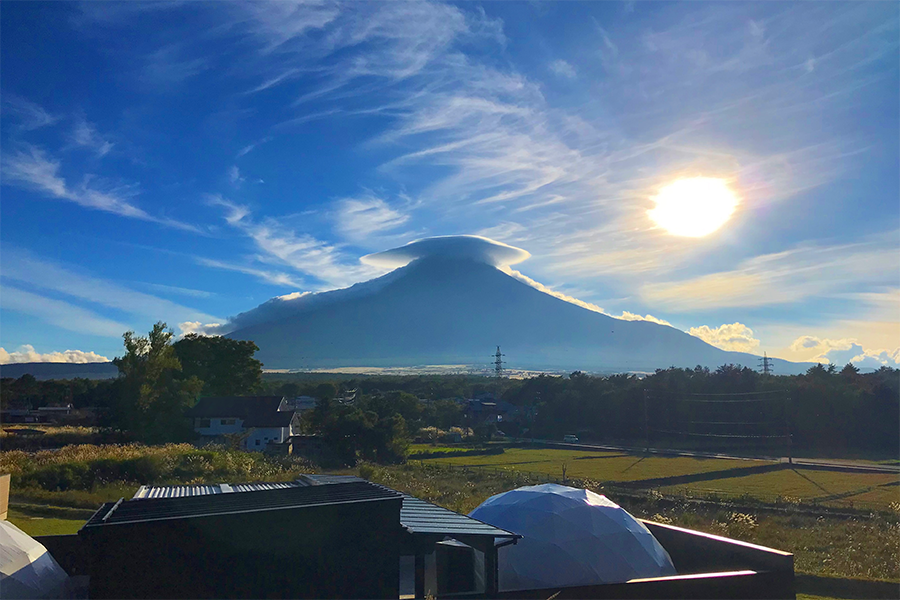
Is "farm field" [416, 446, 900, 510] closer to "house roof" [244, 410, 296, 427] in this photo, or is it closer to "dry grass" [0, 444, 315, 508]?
"house roof" [244, 410, 296, 427]

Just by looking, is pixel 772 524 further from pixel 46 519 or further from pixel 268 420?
pixel 268 420

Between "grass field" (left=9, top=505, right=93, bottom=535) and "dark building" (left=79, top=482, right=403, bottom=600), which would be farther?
"grass field" (left=9, top=505, right=93, bottom=535)

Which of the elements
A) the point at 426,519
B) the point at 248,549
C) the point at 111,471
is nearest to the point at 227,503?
the point at 248,549

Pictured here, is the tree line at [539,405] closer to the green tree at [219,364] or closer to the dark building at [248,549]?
the green tree at [219,364]

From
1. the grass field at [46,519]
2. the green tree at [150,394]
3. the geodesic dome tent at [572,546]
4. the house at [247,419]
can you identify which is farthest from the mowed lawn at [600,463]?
the grass field at [46,519]

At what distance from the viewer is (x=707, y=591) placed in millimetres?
9523

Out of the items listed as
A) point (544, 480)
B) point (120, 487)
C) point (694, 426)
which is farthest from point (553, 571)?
point (694, 426)

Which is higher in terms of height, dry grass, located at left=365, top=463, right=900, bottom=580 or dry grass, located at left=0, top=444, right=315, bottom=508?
dry grass, located at left=0, top=444, right=315, bottom=508

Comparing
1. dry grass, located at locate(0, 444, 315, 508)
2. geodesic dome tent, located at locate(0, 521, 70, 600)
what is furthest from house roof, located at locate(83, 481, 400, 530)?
dry grass, located at locate(0, 444, 315, 508)

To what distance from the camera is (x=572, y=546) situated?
11.7 meters

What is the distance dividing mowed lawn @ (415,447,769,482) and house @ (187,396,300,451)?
36.5 ft

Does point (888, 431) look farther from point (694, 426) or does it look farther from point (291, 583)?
point (291, 583)

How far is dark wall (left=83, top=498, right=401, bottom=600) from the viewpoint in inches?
261

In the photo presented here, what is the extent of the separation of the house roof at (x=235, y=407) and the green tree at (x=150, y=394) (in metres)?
4.85
